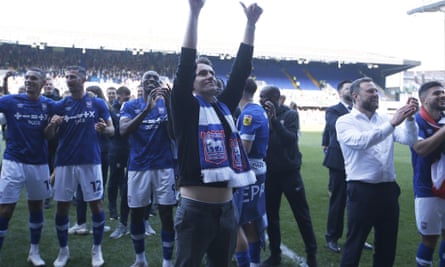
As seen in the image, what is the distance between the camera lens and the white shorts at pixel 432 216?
3982mm

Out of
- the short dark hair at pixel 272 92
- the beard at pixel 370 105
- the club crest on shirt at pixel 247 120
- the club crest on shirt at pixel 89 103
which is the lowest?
the club crest on shirt at pixel 247 120

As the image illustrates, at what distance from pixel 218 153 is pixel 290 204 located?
8.44 ft

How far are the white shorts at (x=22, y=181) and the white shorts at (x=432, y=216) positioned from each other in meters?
4.20

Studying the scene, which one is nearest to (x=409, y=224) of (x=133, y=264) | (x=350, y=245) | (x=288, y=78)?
(x=350, y=245)

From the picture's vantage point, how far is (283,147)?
16.1ft

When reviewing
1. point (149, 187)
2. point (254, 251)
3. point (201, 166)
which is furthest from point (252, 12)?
point (254, 251)

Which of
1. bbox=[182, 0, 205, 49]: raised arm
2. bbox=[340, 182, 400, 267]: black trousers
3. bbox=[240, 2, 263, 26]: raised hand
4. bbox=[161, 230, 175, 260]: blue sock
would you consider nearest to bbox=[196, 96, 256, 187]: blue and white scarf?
bbox=[182, 0, 205, 49]: raised arm

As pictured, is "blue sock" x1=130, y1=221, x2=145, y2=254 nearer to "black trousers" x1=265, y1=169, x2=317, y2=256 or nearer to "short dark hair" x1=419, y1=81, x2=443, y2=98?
"black trousers" x1=265, y1=169, x2=317, y2=256

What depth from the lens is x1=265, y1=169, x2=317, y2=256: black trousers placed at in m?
4.79

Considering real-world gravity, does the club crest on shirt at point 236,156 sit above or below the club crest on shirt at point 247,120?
below

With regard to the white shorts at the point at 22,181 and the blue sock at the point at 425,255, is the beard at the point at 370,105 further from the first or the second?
the white shorts at the point at 22,181

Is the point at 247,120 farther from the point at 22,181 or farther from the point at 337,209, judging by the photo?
the point at 22,181

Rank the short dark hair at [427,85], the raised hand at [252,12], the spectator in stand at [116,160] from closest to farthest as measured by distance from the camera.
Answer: the raised hand at [252,12] → the short dark hair at [427,85] → the spectator in stand at [116,160]

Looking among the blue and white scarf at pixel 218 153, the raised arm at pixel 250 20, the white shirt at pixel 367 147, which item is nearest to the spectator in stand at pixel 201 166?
the blue and white scarf at pixel 218 153
